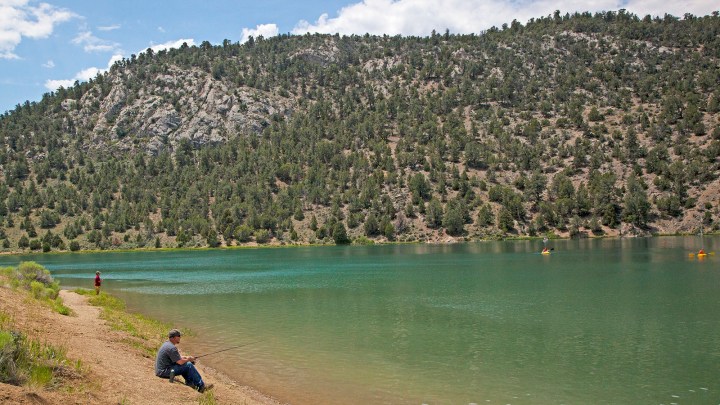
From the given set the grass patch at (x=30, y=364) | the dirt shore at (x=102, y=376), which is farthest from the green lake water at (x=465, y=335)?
the grass patch at (x=30, y=364)

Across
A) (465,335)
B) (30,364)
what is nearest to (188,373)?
(30,364)

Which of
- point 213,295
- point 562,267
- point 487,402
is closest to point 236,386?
point 487,402

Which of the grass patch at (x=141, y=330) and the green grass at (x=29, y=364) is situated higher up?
the green grass at (x=29, y=364)

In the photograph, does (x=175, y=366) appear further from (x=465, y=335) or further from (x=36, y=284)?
(x=36, y=284)

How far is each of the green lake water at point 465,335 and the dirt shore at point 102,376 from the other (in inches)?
101

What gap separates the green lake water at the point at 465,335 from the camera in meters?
20.7

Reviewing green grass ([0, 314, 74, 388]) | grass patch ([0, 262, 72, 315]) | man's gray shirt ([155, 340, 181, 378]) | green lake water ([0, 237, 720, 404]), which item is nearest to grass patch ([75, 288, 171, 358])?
green lake water ([0, 237, 720, 404])

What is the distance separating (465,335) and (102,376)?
20.4 meters

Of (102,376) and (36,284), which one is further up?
(36,284)

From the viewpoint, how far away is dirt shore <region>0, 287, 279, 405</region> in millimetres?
12688

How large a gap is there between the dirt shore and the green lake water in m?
2.58

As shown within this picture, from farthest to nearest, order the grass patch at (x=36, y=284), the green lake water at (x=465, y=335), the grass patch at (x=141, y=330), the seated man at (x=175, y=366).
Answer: the grass patch at (x=36, y=284)
the grass patch at (x=141, y=330)
the green lake water at (x=465, y=335)
the seated man at (x=175, y=366)

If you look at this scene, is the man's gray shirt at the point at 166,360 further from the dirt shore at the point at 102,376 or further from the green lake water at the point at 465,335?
the green lake water at the point at 465,335

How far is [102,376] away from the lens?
1531cm
